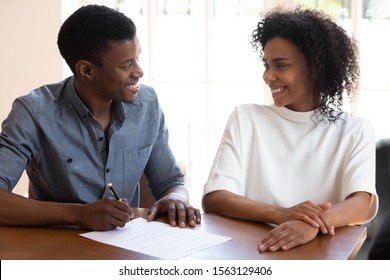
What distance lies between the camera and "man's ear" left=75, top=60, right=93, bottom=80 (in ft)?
8.06

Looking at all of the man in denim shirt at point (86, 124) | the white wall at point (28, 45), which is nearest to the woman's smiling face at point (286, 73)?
the man in denim shirt at point (86, 124)

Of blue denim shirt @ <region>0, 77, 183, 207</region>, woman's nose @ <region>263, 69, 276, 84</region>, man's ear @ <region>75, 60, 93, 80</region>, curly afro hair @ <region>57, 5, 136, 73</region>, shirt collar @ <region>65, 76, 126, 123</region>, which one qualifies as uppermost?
curly afro hair @ <region>57, 5, 136, 73</region>

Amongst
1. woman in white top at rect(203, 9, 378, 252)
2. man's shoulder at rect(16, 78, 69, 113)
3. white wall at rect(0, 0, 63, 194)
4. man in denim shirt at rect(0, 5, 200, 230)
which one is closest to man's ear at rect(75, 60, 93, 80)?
man in denim shirt at rect(0, 5, 200, 230)

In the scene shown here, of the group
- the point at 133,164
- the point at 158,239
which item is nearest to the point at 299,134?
the point at 133,164

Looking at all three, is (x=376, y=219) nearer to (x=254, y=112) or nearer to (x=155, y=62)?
(x=254, y=112)

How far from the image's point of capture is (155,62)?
184 inches

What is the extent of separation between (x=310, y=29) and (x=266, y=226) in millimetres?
749

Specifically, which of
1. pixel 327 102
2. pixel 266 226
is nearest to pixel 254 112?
pixel 327 102

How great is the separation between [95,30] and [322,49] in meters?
0.79

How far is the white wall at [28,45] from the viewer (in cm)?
464

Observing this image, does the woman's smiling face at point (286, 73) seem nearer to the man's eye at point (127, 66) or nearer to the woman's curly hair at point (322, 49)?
the woman's curly hair at point (322, 49)

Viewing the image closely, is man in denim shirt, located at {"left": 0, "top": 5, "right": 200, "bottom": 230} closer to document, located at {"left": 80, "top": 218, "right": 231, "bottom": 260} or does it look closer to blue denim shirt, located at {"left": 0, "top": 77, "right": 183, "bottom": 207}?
blue denim shirt, located at {"left": 0, "top": 77, "right": 183, "bottom": 207}

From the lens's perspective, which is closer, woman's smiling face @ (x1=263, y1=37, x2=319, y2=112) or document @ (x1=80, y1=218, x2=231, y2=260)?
document @ (x1=80, y1=218, x2=231, y2=260)

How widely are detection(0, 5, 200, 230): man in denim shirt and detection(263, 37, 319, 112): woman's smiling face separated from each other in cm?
46
